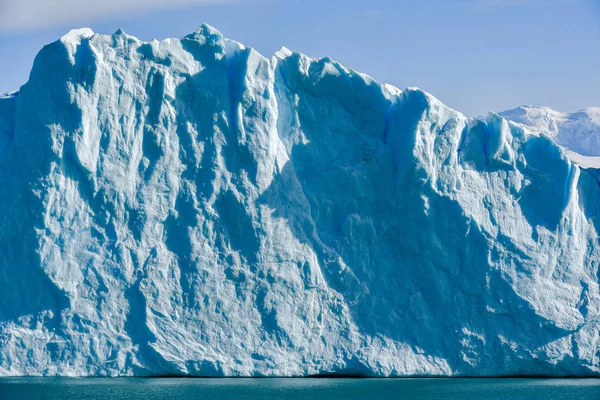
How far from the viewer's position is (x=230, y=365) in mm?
21094

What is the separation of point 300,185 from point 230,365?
14.7ft

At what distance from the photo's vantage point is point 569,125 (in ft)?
122

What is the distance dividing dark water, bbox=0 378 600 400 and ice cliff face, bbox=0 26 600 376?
564 millimetres

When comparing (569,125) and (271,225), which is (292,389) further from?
(569,125)

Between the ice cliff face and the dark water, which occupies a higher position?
the ice cliff face

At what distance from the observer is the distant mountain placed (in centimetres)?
3522

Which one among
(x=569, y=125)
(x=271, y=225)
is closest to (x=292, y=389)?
(x=271, y=225)

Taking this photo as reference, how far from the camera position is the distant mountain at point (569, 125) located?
116ft

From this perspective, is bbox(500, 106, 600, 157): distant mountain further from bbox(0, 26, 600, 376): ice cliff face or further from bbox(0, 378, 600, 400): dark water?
bbox(0, 378, 600, 400): dark water

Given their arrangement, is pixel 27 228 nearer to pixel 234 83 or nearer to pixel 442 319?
pixel 234 83

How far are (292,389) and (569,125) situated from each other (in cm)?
2150

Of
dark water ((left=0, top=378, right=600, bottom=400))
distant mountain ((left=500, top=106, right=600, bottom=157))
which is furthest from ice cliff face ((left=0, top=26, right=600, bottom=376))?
distant mountain ((left=500, top=106, right=600, bottom=157))

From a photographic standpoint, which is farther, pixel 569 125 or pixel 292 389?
pixel 569 125

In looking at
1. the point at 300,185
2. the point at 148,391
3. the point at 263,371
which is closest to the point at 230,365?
the point at 263,371
